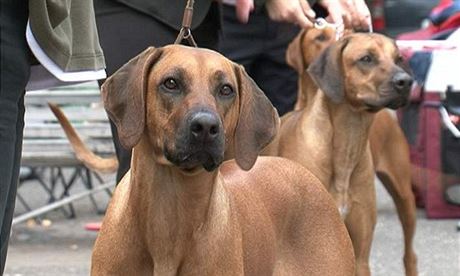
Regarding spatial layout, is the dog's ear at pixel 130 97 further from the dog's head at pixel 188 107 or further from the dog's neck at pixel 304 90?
the dog's neck at pixel 304 90

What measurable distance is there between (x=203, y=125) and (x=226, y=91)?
0.26 metres

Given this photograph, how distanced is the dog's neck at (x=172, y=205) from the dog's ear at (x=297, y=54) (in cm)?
328

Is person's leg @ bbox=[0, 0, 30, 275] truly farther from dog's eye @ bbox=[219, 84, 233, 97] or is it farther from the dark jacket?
the dark jacket

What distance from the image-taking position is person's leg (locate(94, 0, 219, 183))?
182 inches

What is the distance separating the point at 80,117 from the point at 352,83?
2820 millimetres

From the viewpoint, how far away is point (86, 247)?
7.88m

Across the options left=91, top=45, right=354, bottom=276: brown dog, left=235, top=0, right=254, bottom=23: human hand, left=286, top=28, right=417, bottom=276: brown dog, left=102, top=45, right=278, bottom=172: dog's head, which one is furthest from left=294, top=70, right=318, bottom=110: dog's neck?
left=102, top=45, right=278, bottom=172: dog's head

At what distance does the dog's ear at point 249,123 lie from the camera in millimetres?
3893

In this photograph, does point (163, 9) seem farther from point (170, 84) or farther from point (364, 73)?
point (364, 73)

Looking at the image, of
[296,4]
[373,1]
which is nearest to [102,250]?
[296,4]

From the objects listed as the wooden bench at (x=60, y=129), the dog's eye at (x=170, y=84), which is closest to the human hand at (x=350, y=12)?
the dog's eye at (x=170, y=84)

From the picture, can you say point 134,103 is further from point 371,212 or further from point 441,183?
point 441,183

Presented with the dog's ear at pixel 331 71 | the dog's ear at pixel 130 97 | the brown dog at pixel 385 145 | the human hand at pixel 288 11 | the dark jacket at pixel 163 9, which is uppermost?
the dog's ear at pixel 130 97

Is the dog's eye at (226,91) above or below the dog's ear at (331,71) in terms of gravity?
above
